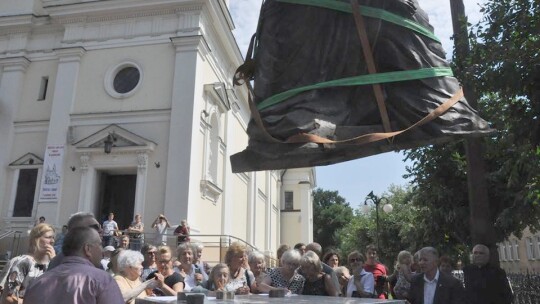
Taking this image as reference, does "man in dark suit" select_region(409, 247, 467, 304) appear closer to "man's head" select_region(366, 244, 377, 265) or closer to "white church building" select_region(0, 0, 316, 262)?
"man's head" select_region(366, 244, 377, 265)

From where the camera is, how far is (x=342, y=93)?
7.93 feet

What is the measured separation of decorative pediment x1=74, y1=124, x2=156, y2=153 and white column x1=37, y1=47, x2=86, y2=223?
108 cm

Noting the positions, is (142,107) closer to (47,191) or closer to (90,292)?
(47,191)

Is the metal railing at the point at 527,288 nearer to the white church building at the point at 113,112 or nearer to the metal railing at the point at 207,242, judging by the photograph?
the metal railing at the point at 207,242

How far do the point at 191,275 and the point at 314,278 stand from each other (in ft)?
7.12

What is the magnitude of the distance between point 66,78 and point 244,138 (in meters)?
11.4

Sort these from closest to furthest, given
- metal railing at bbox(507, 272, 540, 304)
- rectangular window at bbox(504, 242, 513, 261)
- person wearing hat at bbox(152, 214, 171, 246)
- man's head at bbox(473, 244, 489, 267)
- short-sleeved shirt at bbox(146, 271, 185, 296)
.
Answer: man's head at bbox(473, 244, 489, 267)
short-sleeved shirt at bbox(146, 271, 185, 296)
metal railing at bbox(507, 272, 540, 304)
person wearing hat at bbox(152, 214, 171, 246)
rectangular window at bbox(504, 242, 513, 261)

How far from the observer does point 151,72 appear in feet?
65.3

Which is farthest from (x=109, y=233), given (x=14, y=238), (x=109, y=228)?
(x=14, y=238)

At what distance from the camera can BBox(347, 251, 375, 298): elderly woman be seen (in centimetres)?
726

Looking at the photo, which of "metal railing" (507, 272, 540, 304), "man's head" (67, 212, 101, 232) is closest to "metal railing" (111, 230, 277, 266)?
"metal railing" (507, 272, 540, 304)

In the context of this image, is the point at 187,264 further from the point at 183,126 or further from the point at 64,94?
the point at 64,94

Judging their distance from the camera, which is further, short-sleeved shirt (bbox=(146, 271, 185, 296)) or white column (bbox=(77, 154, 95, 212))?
white column (bbox=(77, 154, 95, 212))

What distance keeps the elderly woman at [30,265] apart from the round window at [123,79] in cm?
1549
